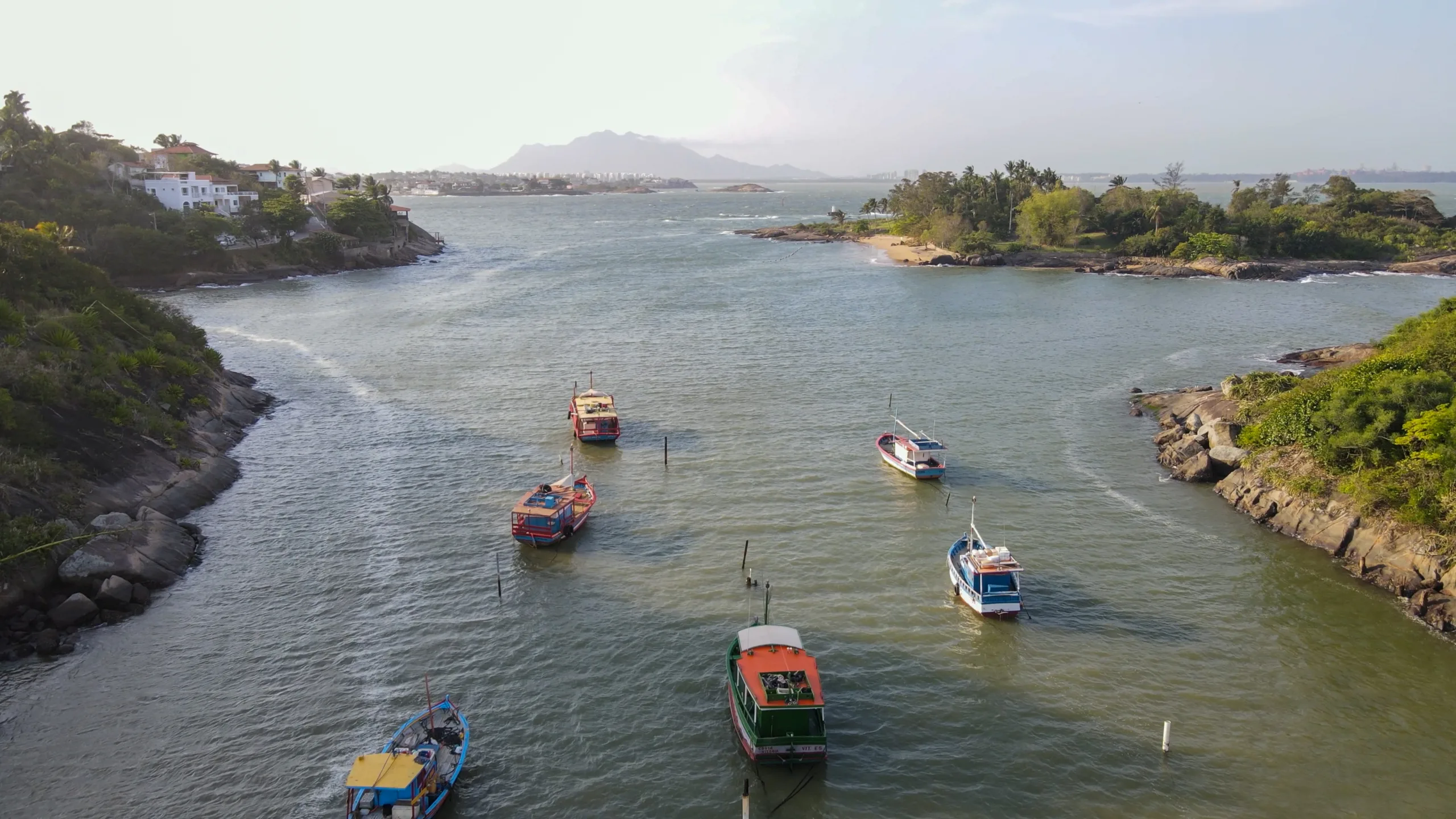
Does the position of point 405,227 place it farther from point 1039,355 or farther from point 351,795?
point 351,795

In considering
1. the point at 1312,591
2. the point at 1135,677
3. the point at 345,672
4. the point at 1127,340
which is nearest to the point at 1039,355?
the point at 1127,340

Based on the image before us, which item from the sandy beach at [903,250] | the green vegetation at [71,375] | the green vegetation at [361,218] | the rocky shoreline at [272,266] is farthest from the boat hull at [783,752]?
the green vegetation at [361,218]

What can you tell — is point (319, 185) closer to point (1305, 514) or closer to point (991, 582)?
point (991, 582)

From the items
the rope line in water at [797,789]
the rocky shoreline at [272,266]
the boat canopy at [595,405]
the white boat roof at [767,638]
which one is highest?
the rocky shoreline at [272,266]

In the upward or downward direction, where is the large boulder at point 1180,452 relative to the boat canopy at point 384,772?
upward

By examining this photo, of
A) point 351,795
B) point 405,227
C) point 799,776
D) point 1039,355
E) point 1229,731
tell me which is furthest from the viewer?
point 405,227

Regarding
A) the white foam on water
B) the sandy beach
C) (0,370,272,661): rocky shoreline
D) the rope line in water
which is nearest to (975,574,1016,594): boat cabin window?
the rope line in water

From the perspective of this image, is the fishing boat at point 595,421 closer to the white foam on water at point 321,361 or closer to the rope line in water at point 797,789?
the white foam on water at point 321,361
